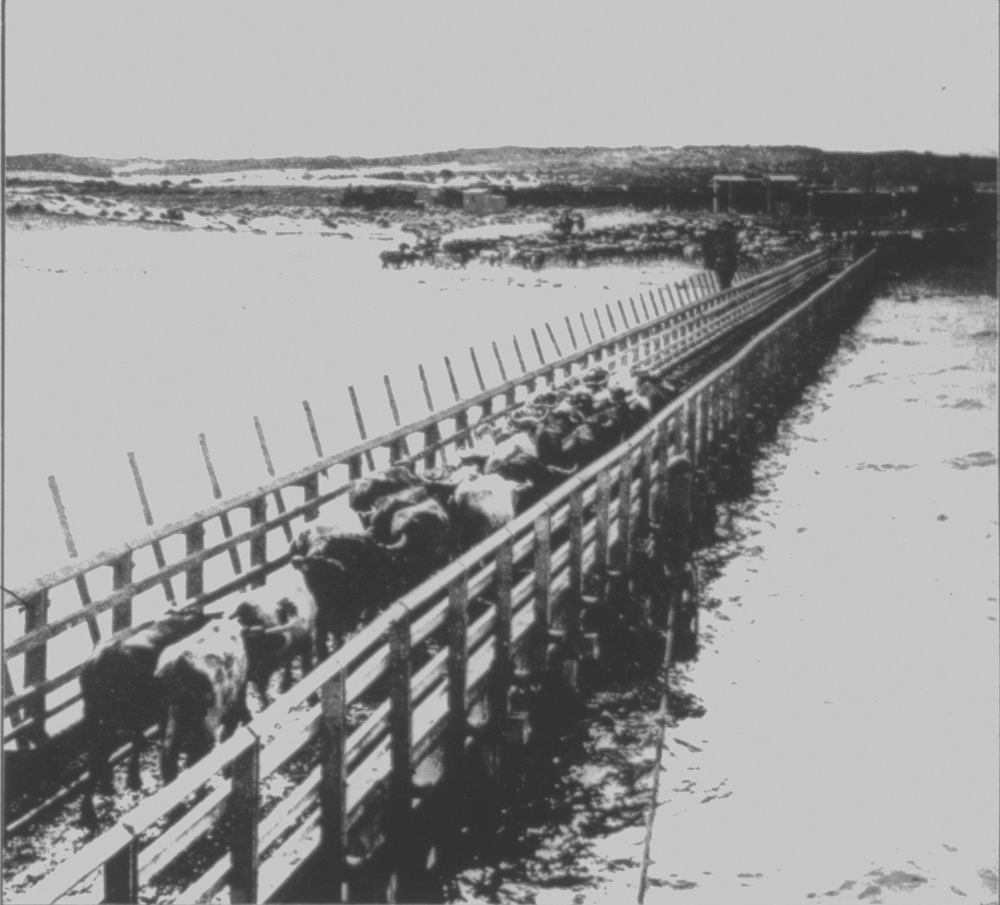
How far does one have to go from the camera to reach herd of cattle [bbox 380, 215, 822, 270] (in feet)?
81.1

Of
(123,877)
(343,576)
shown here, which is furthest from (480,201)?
(123,877)

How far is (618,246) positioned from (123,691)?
79.5 feet

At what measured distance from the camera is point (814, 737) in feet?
22.3

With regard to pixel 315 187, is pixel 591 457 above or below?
below

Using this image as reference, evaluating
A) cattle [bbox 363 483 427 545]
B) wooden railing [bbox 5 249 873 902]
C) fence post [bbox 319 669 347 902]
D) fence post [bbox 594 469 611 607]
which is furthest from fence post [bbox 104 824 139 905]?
fence post [bbox 594 469 611 607]

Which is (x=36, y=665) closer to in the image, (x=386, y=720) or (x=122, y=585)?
(x=122, y=585)

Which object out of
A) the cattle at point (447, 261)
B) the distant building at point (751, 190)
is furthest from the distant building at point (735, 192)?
the cattle at point (447, 261)

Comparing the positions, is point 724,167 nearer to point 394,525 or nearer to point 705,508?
point 705,508

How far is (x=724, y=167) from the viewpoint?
11539 mm

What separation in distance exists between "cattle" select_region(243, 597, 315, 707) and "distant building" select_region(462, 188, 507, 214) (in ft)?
21.4

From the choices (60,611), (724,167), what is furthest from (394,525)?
(724,167)

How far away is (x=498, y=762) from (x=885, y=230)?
55.0 feet

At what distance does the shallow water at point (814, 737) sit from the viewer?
535 centimetres

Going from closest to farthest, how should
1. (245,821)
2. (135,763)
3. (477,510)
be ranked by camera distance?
(245,821) < (135,763) < (477,510)
